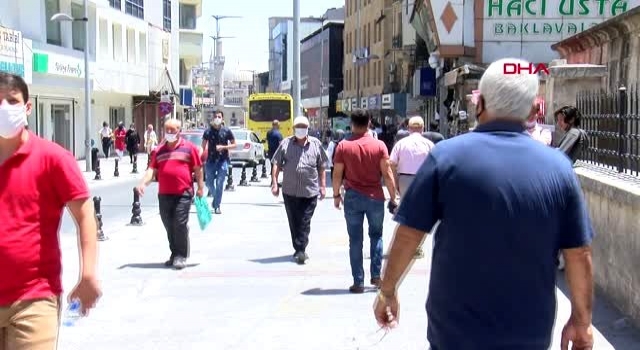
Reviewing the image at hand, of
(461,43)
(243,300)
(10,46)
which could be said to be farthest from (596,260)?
(10,46)

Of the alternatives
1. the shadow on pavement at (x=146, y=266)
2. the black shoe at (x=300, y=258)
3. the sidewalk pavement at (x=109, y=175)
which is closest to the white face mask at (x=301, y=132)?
the black shoe at (x=300, y=258)

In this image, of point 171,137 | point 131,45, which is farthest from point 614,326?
point 131,45

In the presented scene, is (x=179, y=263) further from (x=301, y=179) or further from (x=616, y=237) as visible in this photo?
(x=616, y=237)

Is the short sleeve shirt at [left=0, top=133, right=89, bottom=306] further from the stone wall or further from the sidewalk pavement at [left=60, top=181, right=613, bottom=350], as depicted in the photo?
the stone wall

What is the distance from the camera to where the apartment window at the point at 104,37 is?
Answer: 38.7 metres

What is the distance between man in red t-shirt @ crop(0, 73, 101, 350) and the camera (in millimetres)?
3975

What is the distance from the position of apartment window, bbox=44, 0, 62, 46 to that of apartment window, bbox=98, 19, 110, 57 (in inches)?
158

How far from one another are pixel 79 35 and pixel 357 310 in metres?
31.3

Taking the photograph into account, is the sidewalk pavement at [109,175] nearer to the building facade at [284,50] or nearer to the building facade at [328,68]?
the building facade at [328,68]

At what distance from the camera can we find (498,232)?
3.42m

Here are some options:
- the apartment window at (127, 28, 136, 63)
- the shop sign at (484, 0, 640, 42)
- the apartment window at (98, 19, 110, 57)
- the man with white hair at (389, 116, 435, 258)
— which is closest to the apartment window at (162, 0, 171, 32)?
the apartment window at (127, 28, 136, 63)

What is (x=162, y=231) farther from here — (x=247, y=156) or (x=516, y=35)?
(x=247, y=156)

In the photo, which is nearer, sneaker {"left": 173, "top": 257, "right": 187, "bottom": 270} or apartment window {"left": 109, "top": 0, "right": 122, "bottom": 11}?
sneaker {"left": 173, "top": 257, "right": 187, "bottom": 270}

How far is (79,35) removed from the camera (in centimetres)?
3638
